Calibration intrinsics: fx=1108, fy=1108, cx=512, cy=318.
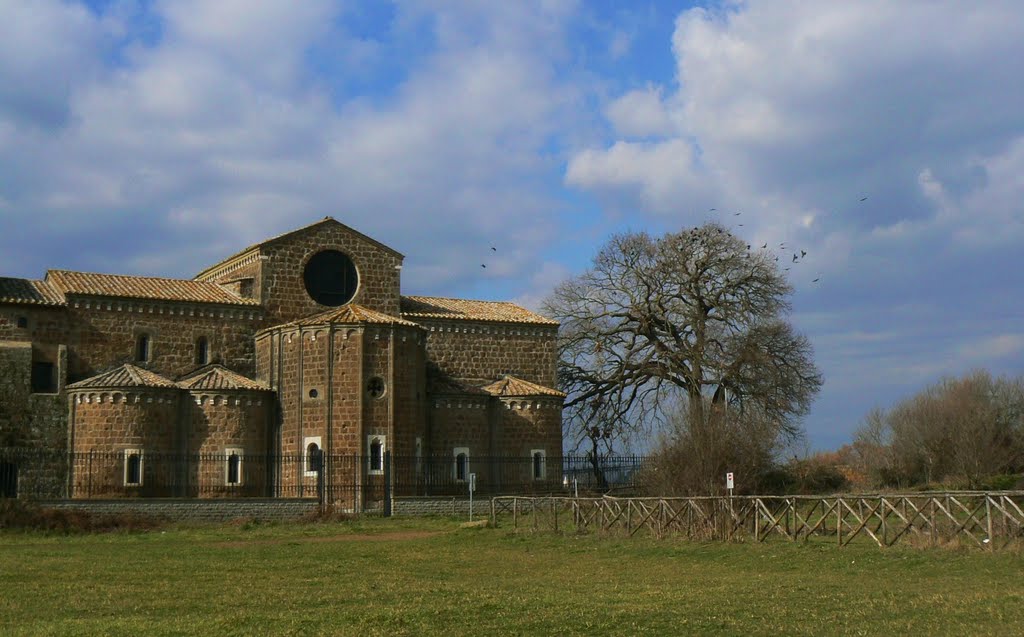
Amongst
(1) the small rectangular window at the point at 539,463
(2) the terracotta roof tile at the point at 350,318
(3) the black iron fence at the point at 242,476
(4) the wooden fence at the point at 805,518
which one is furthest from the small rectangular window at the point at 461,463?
(4) the wooden fence at the point at 805,518

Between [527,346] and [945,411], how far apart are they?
20634 mm

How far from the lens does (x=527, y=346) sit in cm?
4862

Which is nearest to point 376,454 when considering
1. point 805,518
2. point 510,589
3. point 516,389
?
point 516,389

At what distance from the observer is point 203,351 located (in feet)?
141

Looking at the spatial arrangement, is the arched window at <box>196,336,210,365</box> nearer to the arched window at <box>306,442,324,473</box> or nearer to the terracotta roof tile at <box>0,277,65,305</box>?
the terracotta roof tile at <box>0,277,65,305</box>

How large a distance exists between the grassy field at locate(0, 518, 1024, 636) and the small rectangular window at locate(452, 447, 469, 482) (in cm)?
1565

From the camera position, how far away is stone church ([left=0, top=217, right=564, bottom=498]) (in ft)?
126

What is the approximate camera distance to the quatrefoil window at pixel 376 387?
40.0m

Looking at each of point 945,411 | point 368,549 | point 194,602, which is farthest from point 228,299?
point 945,411

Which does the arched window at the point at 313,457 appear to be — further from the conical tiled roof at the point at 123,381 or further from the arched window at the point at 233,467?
the conical tiled roof at the point at 123,381

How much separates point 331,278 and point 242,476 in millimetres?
9341

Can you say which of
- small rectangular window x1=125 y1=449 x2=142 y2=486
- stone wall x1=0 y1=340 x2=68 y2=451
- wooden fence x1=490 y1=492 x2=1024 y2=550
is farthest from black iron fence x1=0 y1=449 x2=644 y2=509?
wooden fence x1=490 y1=492 x2=1024 y2=550

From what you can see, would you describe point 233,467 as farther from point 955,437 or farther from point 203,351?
point 955,437

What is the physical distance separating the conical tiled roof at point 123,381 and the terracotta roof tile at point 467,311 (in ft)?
35.5
